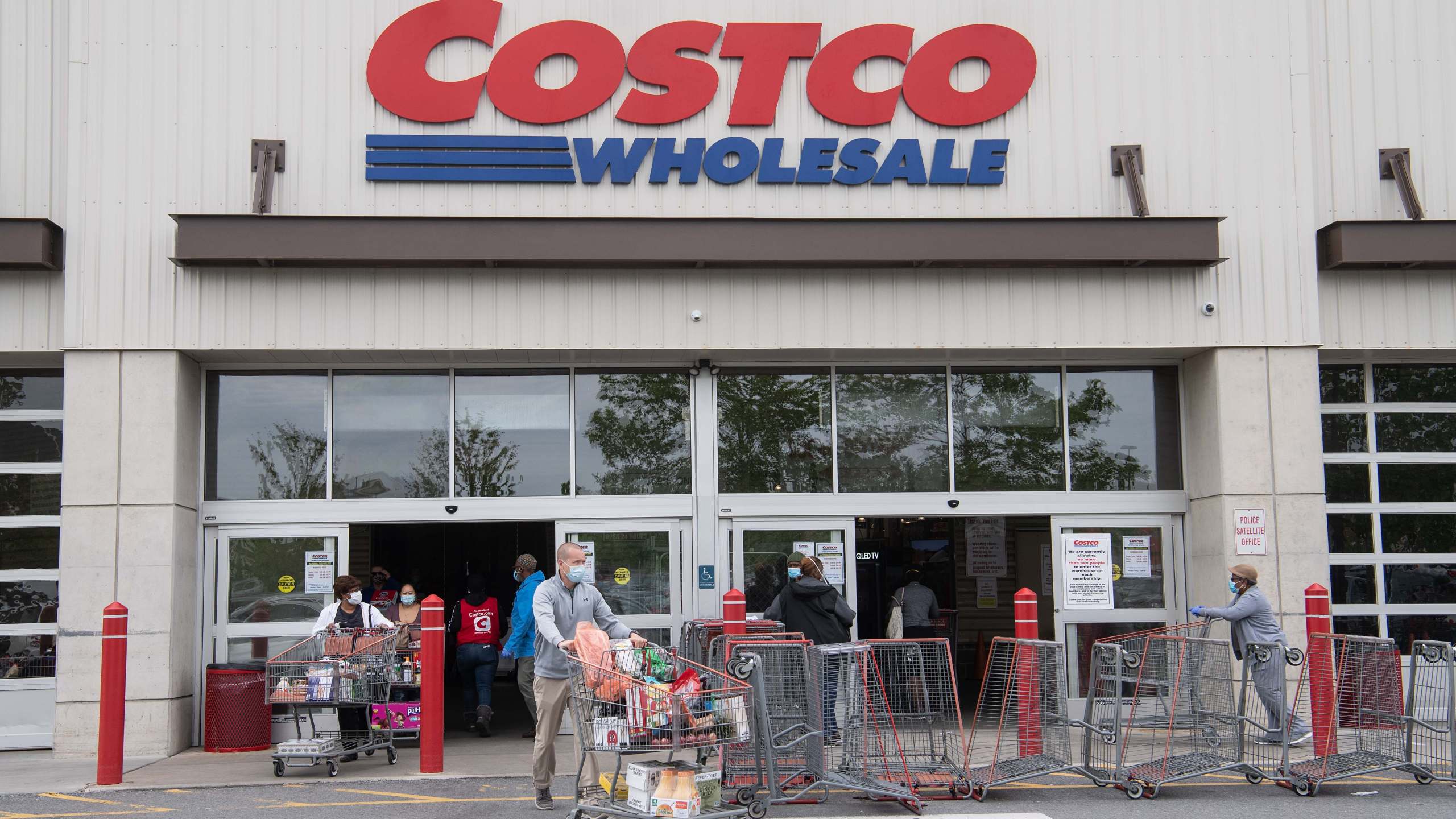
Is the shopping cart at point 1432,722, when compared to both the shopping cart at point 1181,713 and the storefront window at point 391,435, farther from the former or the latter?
the storefront window at point 391,435

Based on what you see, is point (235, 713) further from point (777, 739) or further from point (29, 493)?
point (777, 739)

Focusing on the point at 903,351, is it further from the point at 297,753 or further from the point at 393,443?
the point at 297,753

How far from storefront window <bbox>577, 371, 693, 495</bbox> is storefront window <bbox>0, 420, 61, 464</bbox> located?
18.0ft

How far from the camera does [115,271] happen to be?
1195 cm

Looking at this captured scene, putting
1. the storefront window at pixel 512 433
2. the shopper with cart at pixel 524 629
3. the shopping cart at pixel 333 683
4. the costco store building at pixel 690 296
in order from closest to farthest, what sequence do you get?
the shopping cart at pixel 333 683
the costco store building at pixel 690 296
the shopper with cart at pixel 524 629
the storefront window at pixel 512 433

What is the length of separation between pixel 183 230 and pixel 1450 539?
44.2ft

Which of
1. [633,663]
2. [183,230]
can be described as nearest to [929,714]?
[633,663]

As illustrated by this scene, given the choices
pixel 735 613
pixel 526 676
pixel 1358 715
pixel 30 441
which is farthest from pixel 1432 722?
pixel 30 441

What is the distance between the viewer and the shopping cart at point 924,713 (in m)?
8.98

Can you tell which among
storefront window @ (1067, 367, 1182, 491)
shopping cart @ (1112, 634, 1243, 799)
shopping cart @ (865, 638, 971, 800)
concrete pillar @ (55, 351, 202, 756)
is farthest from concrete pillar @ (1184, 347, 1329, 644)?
concrete pillar @ (55, 351, 202, 756)

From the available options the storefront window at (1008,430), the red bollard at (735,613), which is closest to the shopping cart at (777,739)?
the red bollard at (735,613)

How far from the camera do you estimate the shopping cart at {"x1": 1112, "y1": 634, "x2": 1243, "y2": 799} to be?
9.14 metres

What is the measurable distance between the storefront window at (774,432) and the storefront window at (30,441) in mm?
6948

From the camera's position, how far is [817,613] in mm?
11094
